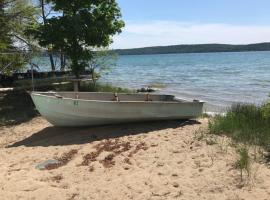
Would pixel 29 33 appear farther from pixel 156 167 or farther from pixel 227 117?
pixel 156 167

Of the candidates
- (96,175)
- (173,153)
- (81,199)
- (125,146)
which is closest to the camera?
(81,199)

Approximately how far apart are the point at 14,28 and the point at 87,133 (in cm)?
874

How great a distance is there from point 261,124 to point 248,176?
319 cm

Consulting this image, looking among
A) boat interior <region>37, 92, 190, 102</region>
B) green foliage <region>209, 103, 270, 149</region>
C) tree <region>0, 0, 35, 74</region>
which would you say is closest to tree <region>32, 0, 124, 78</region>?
tree <region>0, 0, 35, 74</region>

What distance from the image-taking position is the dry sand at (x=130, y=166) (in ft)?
26.6

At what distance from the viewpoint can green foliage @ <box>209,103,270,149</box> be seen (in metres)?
10.4

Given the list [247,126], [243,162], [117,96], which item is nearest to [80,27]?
[117,96]

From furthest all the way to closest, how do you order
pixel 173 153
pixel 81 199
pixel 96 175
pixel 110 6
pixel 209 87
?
1. pixel 209 87
2. pixel 110 6
3. pixel 173 153
4. pixel 96 175
5. pixel 81 199

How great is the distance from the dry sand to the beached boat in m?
0.23

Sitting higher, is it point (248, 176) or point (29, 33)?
point (29, 33)

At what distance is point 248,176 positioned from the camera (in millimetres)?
8336

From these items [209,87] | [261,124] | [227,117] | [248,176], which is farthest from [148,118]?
[209,87]

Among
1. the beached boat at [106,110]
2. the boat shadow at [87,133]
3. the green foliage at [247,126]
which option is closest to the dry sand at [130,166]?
the boat shadow at [87,133]

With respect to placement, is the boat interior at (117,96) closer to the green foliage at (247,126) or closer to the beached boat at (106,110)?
the beached boat at (106,110)
